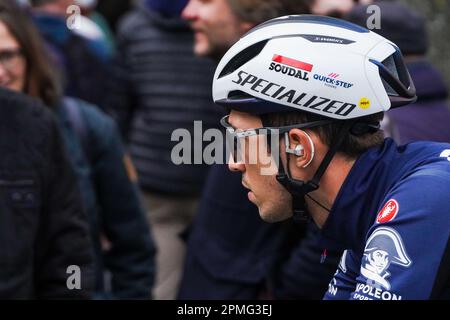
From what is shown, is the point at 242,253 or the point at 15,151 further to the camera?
the point at 242,253

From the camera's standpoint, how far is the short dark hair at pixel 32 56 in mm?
3469

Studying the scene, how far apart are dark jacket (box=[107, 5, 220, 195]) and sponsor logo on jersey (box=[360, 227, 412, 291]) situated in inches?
121

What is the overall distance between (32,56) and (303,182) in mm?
1622

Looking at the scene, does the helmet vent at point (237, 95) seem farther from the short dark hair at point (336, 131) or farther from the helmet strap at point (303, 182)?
the helmet strap at point (303, 182)

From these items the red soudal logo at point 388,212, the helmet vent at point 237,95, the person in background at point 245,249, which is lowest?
the person in background at point 245,249

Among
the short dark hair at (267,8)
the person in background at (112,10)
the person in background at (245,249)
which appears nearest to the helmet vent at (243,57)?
the person in background at (245,249)

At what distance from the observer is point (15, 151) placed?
2971 mm

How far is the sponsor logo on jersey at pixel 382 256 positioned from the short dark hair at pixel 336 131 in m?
0.35

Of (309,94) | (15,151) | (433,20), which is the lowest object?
(15,151)

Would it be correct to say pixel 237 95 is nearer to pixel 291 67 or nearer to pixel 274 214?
pixel 291 67
